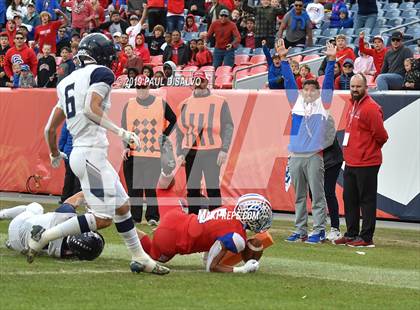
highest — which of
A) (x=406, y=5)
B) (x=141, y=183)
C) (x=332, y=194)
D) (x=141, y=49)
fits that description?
(x=406, y=5)

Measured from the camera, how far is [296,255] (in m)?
10.7

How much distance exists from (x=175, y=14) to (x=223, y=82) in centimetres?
365

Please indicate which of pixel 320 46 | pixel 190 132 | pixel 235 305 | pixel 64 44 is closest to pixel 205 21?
pixel 64 44

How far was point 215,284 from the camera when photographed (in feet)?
27.4

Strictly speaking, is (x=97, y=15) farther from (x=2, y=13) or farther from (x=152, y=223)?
(x=152, y=223)

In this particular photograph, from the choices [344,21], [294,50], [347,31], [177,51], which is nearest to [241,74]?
[294,50]

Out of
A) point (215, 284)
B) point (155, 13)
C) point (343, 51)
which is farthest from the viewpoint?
point (155, 13)

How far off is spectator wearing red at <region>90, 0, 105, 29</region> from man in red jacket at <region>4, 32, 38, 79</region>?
11.8ft

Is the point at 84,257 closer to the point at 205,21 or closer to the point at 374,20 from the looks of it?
the point at 374,20

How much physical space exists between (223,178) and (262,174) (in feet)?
1.98

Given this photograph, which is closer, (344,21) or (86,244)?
(86,244)

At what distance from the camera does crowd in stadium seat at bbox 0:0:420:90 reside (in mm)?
19078

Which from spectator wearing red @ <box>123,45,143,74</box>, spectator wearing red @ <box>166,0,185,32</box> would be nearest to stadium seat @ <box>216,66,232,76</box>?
spectator wearing red @ <box>123,45,143,74</box>

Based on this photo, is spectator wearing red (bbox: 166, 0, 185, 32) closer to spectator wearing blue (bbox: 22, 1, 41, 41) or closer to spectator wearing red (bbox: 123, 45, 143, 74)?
spectator wearing red (bbox: 123, 45, 143, 74)
